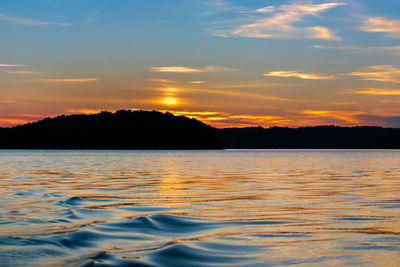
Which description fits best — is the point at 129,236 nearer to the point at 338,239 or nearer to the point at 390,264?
the point at 338,239

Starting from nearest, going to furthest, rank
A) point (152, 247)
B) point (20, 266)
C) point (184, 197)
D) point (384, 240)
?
point (20, 266) → point (152, 247) → point (384, 240) → point (184, 197)

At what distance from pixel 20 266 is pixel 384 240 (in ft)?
26.5

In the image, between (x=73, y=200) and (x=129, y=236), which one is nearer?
(x=129, y=236)

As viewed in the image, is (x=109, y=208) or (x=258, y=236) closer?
(x=258, y=236)

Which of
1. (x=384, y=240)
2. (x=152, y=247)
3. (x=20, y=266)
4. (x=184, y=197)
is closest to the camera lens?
(x=20, y=266)

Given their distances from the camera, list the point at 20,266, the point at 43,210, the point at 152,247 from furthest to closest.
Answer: the point at 43,210, the point at 152,247, the point at 20,266

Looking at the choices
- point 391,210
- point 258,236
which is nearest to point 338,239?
point 258,236

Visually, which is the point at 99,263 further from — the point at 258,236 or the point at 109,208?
the point at 109,208

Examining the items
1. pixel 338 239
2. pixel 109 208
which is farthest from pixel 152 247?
pixel 109 208

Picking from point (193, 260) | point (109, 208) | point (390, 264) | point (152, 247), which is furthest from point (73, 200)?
point (390, 264)

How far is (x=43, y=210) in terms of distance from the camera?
16641 mm

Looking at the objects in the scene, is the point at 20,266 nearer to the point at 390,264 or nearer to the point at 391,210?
the point at 390,264

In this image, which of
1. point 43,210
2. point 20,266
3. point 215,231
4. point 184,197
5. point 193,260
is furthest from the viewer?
point 184,197

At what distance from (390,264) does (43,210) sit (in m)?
11.7
